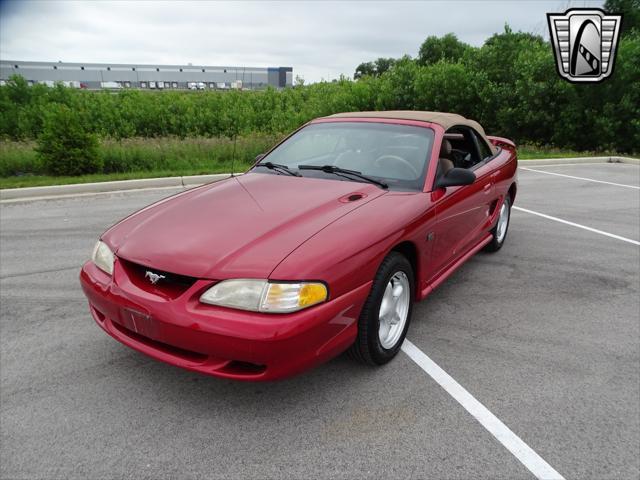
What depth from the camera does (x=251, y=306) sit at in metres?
2.19

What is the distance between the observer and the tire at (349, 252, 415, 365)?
8.56ft

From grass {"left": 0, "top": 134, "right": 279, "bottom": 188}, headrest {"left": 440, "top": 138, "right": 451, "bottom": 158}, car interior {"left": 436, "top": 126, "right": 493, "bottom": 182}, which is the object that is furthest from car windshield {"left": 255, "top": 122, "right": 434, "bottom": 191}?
grass {"left": 0, "top": 134, "right": 279, "bottom": 188}

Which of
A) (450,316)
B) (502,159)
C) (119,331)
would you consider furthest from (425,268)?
(502,159)

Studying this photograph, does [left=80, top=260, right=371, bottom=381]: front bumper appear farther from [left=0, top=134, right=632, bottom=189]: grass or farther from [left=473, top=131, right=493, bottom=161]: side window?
[left=0, top=134, right=632, bottom=189]: grass

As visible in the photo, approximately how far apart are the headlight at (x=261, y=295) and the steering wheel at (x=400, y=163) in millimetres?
1485

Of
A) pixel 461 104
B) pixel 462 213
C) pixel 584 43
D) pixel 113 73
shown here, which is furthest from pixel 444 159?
pixel 113 73

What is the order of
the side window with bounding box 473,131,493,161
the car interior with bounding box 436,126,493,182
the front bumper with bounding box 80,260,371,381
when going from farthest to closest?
1. the side window with bounding box 473,131,493,161
2. the car interior with bounding box 436,126,493,182
3. the front bumper with bounding box 80,260,371,381

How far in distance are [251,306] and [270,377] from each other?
36cm

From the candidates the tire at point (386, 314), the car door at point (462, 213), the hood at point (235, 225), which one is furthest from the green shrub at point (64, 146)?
the tire at point (386, 314)

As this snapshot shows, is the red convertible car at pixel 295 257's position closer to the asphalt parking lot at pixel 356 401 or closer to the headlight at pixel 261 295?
the headlight at pixel 261 295

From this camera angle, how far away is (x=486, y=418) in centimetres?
249

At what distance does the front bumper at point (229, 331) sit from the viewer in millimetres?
2146

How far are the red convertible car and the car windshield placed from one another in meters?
0.01

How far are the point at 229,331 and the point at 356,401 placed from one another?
0.91 meters
